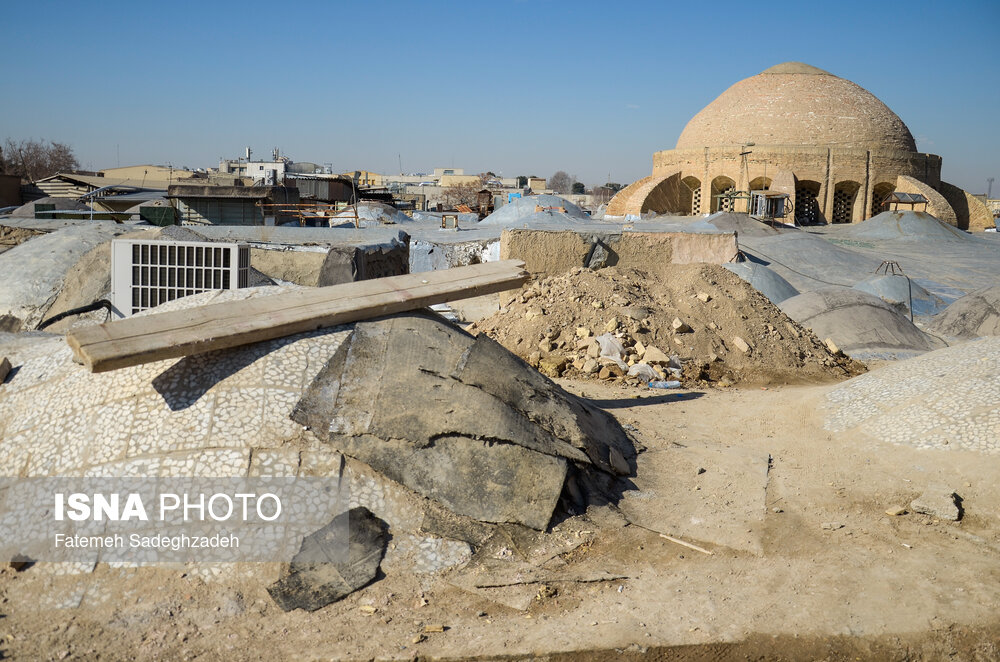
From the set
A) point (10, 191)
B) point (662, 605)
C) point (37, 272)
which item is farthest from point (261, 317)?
point (10, 191)

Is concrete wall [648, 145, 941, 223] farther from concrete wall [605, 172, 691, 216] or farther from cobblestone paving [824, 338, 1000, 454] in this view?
cobblestone paving [824, 338, 1000, 454]

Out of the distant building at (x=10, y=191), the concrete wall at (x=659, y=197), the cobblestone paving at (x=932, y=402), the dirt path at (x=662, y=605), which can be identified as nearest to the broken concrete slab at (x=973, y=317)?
the cobblestone paving at (x=932, y=402)

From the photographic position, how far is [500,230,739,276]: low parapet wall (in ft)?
34.1

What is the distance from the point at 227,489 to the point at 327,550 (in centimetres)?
60

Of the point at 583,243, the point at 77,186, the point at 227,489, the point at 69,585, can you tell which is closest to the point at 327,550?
the point at 227,489

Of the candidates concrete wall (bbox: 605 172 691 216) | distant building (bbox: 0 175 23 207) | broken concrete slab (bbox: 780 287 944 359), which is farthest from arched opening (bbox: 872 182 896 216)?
distant building (bbox: 0 175 23 207)

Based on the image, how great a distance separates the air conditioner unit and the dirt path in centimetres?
326

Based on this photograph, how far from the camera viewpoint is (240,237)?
11.5 m

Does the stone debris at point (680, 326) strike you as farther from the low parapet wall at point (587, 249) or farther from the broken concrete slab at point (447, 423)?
the broken concrete slab at point (447, 423)

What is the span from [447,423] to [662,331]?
5092 mm

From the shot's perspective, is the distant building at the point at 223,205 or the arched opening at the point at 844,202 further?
the arched opening at the point at 844,202

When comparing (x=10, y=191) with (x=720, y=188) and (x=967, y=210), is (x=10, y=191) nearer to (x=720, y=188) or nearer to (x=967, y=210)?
(x=720, y=188)

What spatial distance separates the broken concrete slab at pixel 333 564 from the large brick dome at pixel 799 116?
2511 centimetres

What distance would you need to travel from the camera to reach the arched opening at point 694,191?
26.8 m
